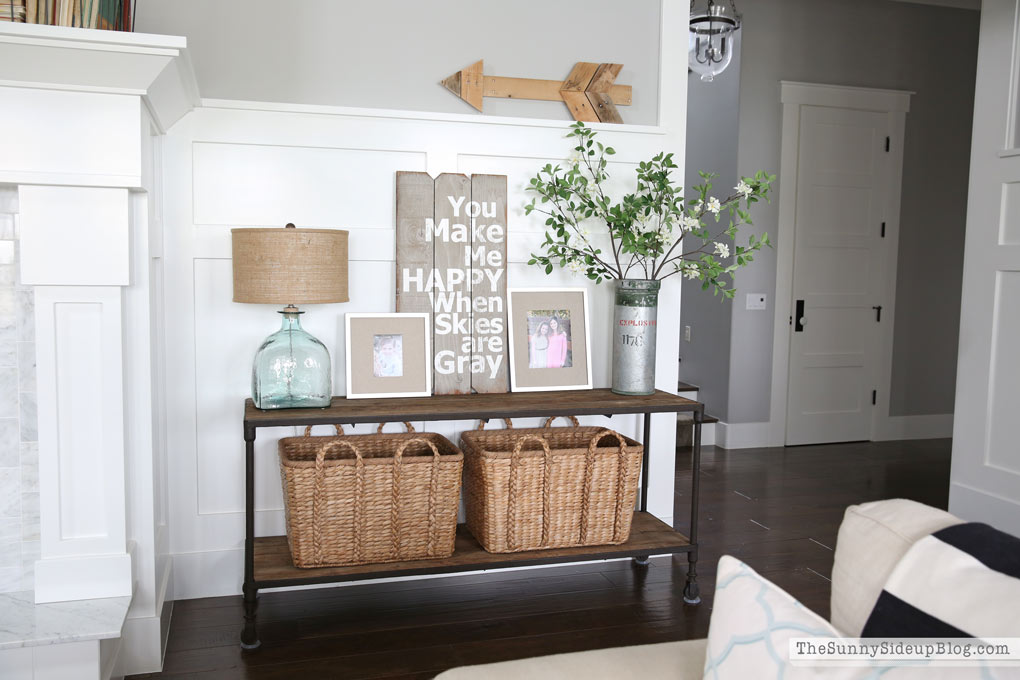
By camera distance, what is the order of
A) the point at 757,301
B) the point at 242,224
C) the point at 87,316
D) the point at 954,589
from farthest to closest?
the point at 757,301, the point at 242,224, the point at 87,316, the point at 954,589

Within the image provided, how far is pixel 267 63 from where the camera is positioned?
106 inches

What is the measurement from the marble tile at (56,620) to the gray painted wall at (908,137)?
12.8ft

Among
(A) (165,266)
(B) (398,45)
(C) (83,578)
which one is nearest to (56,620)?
(C) (83,578)

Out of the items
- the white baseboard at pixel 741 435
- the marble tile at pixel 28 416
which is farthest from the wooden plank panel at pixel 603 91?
the white baseboard at pixel 741 435

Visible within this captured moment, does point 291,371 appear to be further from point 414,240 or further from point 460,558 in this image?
point 460,558

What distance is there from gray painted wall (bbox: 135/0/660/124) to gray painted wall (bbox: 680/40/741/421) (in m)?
2.08

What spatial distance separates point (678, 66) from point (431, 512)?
76.9 inches

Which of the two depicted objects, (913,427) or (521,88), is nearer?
(521,88)

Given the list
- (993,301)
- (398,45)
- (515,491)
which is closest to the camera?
(515,491)

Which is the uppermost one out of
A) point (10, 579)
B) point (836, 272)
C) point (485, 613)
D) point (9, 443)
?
point (836, 272)

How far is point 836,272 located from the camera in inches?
207

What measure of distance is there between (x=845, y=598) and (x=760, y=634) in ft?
0.68

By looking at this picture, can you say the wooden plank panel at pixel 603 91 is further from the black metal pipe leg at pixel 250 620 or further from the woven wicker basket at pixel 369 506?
the black metal pipe leg at pixel 250 620

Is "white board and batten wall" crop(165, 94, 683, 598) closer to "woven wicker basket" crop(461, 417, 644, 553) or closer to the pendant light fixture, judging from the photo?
"woven wicker basket" crop(461, 417, 644, 553)
